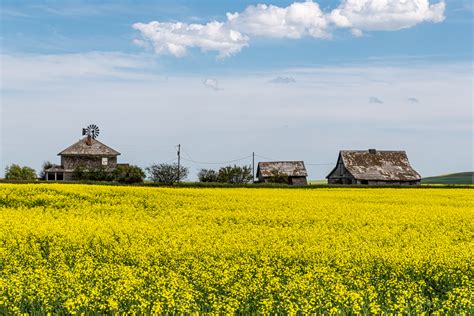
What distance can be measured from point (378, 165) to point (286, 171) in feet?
46.6

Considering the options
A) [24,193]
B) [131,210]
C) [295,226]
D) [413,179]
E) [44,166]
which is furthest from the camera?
[44,166]

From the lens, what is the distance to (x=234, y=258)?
15.8 meters

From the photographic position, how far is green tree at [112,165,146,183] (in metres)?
77.8

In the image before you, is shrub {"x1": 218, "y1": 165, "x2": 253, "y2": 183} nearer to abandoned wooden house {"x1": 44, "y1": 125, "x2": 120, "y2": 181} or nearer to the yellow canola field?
abandoned wooden house {"x1": 44, "y1": 125, "x2": 120, "y2": 181}

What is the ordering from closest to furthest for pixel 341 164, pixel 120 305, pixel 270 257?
1. pixel 120 305
2. pixel 270 257
3. pixel 341 164

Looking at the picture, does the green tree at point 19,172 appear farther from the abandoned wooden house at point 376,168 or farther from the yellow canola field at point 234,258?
the yellow canola field at point 234,258

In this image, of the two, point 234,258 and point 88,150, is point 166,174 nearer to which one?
point 88,150

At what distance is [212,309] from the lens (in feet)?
35.5

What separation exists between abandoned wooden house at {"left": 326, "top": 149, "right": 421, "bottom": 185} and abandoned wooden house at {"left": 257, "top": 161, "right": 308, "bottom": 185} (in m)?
6.05

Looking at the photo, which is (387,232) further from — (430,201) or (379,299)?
(430,201)

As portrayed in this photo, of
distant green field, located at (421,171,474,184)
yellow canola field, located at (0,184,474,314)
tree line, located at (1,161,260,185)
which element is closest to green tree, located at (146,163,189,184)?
tree line, located at (1,161,260,185)

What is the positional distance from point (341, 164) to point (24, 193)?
59950 millimetres

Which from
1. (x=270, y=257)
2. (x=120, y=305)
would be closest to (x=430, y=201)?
(x=270, y=257)

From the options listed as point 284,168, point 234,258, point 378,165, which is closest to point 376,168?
point 378,165
